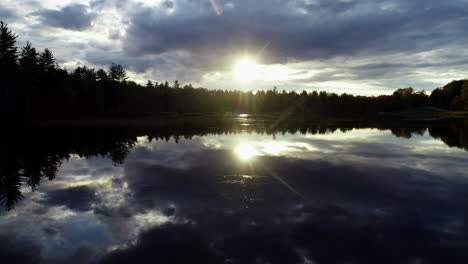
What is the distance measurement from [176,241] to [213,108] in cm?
18501

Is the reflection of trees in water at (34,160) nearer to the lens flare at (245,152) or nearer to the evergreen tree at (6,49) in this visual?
the lens flare at (245,152)

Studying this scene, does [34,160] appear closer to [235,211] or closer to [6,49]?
[235,211]

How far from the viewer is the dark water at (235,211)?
282 inches

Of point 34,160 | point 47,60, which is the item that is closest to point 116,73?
point 47,60

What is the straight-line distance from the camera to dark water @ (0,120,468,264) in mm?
7164

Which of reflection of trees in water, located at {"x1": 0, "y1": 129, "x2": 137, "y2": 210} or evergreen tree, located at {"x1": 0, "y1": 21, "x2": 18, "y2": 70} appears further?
evergreen tree, located at {"x1": 0, "y1": 21, "x2": 18, "y2": 70}

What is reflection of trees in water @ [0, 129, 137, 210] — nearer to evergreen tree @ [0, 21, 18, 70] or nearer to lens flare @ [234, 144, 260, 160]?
lens flare @ [234, 144, 260, 160]

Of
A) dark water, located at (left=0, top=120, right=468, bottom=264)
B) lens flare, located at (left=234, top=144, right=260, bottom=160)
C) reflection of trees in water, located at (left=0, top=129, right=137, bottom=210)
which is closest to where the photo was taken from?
dark water, located at (left=0, top=120, right=468, bottom=264)

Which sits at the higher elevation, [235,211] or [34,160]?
[235,211]

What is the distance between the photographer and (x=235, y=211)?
32.3 ft

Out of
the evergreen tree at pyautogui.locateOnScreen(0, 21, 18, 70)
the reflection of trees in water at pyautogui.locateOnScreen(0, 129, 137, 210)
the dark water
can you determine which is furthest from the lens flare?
the evergreen tree at pyautogui.locateOnScreen(0, 21, 18, 70)

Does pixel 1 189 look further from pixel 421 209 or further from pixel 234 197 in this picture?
pixel 421 209

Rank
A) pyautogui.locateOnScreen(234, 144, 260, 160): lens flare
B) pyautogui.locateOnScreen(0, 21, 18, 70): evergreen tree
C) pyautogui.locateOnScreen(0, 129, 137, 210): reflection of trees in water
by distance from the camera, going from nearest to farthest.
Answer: pyautogui.locateOnScreen(0, 129, 137, 210): reflection of trees in water → pyautogui.locateOnScreen(234, 144, 260, 160): lens flare → pyautogui.locateOnScreen(0, 21, 18, 70): evergreen tree

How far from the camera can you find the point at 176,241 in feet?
25.1
